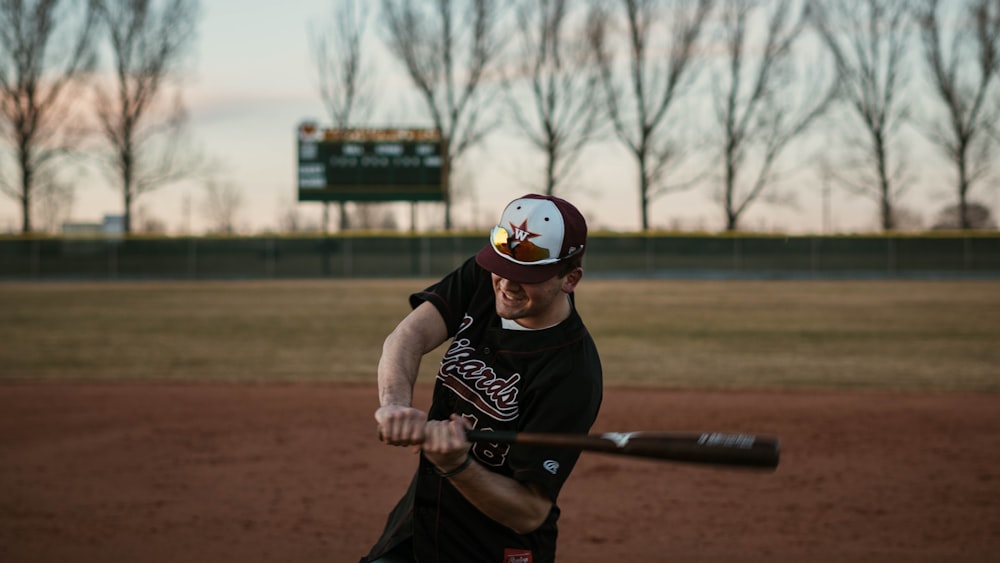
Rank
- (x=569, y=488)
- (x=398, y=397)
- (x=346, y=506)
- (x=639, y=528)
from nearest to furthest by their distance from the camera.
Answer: (x=398, y=397)
(x=639, y=528)
(x=346, y=506)
(x=569, y=488)

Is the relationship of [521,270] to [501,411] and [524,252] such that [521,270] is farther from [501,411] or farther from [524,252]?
[501,411]

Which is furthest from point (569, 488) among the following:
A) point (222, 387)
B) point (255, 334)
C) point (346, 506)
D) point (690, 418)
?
point (255, 334)

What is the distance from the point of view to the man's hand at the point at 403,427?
2506 millimetres

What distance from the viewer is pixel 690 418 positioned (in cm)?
938

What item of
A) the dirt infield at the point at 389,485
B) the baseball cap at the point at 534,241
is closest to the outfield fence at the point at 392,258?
the dirt infield at the point at 389,485

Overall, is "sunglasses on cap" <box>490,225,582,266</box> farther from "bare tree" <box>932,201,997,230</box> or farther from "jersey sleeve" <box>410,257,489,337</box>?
"bare tree" <box>932,201,997,230</box>

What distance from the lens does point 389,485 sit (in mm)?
6980

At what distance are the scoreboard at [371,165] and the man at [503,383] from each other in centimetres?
3153

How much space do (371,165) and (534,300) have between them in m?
32.4

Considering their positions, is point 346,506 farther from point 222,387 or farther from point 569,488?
point 222,387

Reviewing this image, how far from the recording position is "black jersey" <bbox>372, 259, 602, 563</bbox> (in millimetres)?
2846

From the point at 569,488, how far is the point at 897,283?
31034 millimetres

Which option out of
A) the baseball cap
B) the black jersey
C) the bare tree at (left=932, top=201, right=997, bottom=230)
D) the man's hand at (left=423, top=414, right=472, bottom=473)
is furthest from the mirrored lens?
the bare tree at (left=932, top=201, right=997, bottom=230)

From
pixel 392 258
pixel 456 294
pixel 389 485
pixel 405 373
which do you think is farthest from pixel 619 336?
pixel 392 258
